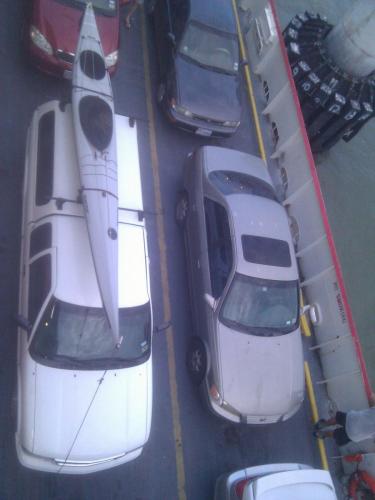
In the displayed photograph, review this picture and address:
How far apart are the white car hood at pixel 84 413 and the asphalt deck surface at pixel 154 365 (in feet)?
3.19

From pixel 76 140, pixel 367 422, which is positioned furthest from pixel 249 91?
pixel 367 422

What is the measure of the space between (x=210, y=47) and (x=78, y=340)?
20.5ft

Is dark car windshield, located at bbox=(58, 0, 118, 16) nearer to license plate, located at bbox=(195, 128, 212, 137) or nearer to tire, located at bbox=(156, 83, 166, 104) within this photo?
tire, located at bbox=(156, 83, 166, 104)

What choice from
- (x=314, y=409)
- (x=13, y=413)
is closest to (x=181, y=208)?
(x=13, y=413)

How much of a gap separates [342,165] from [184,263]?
575 cm

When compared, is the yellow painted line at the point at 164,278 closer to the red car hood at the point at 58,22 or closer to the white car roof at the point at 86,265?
the white car roof at the point at 86,265

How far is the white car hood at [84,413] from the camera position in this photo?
4410mm

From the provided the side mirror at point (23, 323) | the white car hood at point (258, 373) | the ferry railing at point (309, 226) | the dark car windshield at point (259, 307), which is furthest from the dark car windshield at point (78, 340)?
the ferry railing at point (309, 226)

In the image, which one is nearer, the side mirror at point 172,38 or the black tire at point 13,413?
the black tire at point 13,413

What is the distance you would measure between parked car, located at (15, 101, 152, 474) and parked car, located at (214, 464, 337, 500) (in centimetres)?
137

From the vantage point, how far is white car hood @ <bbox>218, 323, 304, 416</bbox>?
A: 566 cm

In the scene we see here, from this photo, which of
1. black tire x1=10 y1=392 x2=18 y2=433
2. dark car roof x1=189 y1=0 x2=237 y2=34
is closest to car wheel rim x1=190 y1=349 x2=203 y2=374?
black tire x1=10 y1=392 x2=18 y2=433

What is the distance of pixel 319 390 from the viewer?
7090 millimetres

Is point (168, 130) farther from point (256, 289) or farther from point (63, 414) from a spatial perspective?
point (63, 414)
